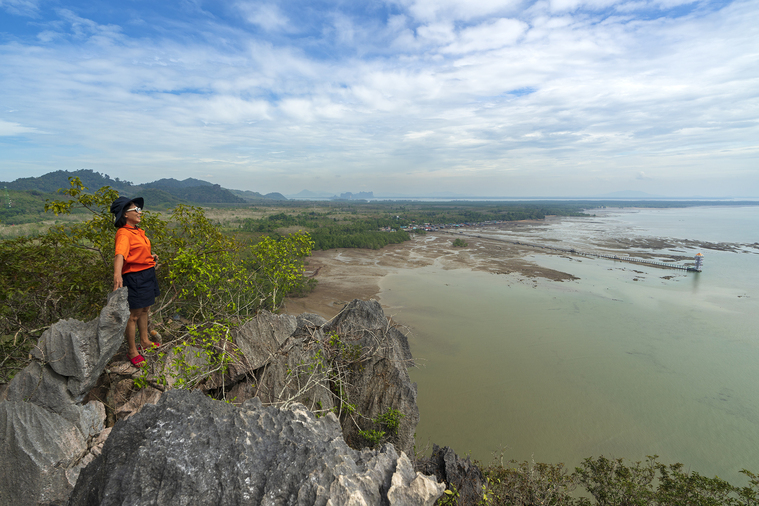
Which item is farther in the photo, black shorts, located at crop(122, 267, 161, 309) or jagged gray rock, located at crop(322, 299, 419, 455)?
jagged gray rock, located at crop(322, 299, 419, 455)

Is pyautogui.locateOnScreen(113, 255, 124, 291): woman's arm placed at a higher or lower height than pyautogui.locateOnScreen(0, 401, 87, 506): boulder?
higher

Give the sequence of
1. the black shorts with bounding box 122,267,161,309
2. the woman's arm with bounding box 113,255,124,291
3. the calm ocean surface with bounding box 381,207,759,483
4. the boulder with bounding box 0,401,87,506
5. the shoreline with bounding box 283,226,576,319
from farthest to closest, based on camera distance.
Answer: the shoreline with bounding box 283,226,576,319, the calm ocean surface with bounding box 381,207,759,483, the black shorts with bounding box 122,267,161,309, the woman's arm with bounding box 113,255,124,291, the boulder with bounding box 0,401,87,506

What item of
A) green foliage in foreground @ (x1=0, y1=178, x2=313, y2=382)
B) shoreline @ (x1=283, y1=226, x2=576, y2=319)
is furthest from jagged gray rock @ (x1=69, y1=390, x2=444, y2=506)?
shoreline @ (x1=283, y1=226, x2=576, y2=319)

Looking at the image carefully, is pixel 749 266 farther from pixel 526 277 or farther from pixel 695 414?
pixel 695 414

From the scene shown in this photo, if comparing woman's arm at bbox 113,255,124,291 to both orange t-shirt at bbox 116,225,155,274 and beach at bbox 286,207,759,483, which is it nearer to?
orange t-shirt at bbox 116,225,155,274

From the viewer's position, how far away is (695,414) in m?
12.1

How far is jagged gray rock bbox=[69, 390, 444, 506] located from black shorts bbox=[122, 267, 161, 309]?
2.08m

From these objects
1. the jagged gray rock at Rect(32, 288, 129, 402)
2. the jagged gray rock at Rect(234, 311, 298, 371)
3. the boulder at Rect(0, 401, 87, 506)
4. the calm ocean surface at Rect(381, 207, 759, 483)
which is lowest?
the calm ocean surface at Rect(381, 207, 759, 483)

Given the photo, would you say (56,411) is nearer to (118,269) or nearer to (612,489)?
(118,269)

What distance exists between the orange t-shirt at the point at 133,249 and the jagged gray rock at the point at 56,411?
399mm

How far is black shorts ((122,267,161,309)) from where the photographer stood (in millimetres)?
4527

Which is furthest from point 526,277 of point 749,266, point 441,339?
point 749,266

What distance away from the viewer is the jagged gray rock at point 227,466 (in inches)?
99.9

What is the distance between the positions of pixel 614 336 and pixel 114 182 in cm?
19545
